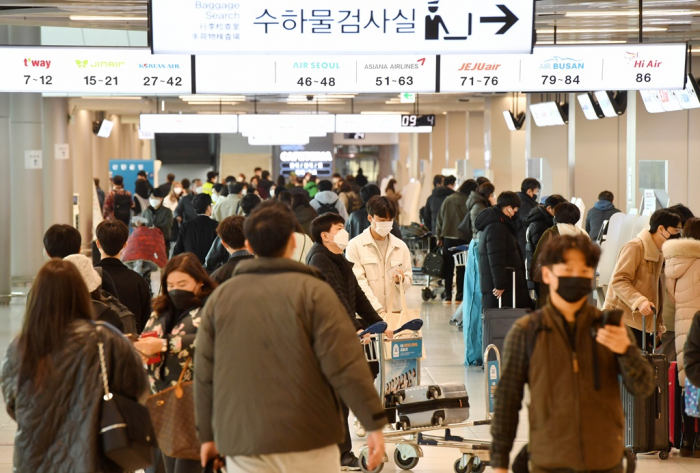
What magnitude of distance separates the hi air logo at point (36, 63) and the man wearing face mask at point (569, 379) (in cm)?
580

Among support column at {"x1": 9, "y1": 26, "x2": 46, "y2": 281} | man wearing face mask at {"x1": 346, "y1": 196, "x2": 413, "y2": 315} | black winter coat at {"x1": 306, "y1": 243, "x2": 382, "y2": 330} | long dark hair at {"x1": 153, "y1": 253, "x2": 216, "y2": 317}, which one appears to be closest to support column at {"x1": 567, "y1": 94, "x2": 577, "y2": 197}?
support column at {"x1": 9, "y1": 26, "x2": 46, "y2": 281}

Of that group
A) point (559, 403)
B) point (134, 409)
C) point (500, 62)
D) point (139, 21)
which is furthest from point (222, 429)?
point (139, 21)

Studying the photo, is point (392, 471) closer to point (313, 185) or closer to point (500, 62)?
point (500, 62)

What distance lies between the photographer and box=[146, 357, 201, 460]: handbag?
153 inches

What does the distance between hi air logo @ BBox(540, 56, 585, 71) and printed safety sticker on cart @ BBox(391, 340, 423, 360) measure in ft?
10.4

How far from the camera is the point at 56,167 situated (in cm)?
1828

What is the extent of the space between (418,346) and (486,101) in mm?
15573

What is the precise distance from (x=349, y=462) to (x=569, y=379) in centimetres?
279

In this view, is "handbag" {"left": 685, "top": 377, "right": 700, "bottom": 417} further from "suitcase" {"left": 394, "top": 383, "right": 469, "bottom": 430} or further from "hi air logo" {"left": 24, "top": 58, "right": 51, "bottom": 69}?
"hi air logo" {"left": 24, "top": 58, "right": 51, "bottom": 69}

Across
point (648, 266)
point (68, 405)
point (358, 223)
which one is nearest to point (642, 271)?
point (648, 266)

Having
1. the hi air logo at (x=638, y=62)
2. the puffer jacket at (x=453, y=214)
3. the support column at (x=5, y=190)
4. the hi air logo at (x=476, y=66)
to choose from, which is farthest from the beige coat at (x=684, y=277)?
the support column at (x=5, y=190)

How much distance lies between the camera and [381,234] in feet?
21.6

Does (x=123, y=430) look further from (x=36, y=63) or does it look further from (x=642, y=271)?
(x=36, y=63)

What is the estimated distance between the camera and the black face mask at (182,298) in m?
4.11
